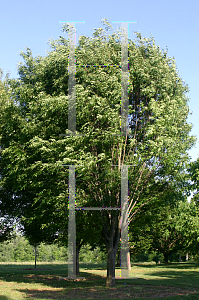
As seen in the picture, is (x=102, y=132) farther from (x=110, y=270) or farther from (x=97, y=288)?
(x=97, y=288)

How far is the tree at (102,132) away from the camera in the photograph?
16.1 meters

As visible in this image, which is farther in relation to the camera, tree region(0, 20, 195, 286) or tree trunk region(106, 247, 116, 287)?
tree trunk region(106, 247, 116, 287)

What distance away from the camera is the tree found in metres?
16.1

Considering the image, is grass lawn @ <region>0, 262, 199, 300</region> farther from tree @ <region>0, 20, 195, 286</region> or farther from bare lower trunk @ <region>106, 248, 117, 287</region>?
tree @ <region>0, 20, 195, 286</region>

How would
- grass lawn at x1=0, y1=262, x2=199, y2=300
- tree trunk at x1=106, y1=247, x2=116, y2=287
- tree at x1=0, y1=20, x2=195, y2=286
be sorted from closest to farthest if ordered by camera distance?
grass lawn at x1=0, y1=262, x2=199, y2=300 < tree at x1=0, y1=20, x2=195, y2=286 < tree trunk at x1=106, y1=247, x2=116, y2=287

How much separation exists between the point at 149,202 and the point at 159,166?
2.39m

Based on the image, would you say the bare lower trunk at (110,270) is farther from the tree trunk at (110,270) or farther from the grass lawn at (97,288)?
the grass lawn at (97,288)

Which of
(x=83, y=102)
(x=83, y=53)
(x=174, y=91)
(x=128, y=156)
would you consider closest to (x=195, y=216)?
(x=128, y=156)

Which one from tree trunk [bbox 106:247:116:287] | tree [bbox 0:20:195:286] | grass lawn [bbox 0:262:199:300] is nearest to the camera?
grass lawn [bbox 0:262:199:300]

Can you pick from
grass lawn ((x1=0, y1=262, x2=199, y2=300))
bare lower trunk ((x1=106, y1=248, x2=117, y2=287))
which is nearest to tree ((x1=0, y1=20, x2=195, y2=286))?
bare lower trunk ((x1=106, y1=248, x2=117, y2=287))

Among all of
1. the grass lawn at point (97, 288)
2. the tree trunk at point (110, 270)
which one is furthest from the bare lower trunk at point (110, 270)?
the grass lawn at point (97, 288)

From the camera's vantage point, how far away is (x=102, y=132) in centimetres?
1605

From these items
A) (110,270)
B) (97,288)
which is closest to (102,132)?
(110,270)

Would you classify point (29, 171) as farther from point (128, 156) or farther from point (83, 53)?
point (83, 53)
